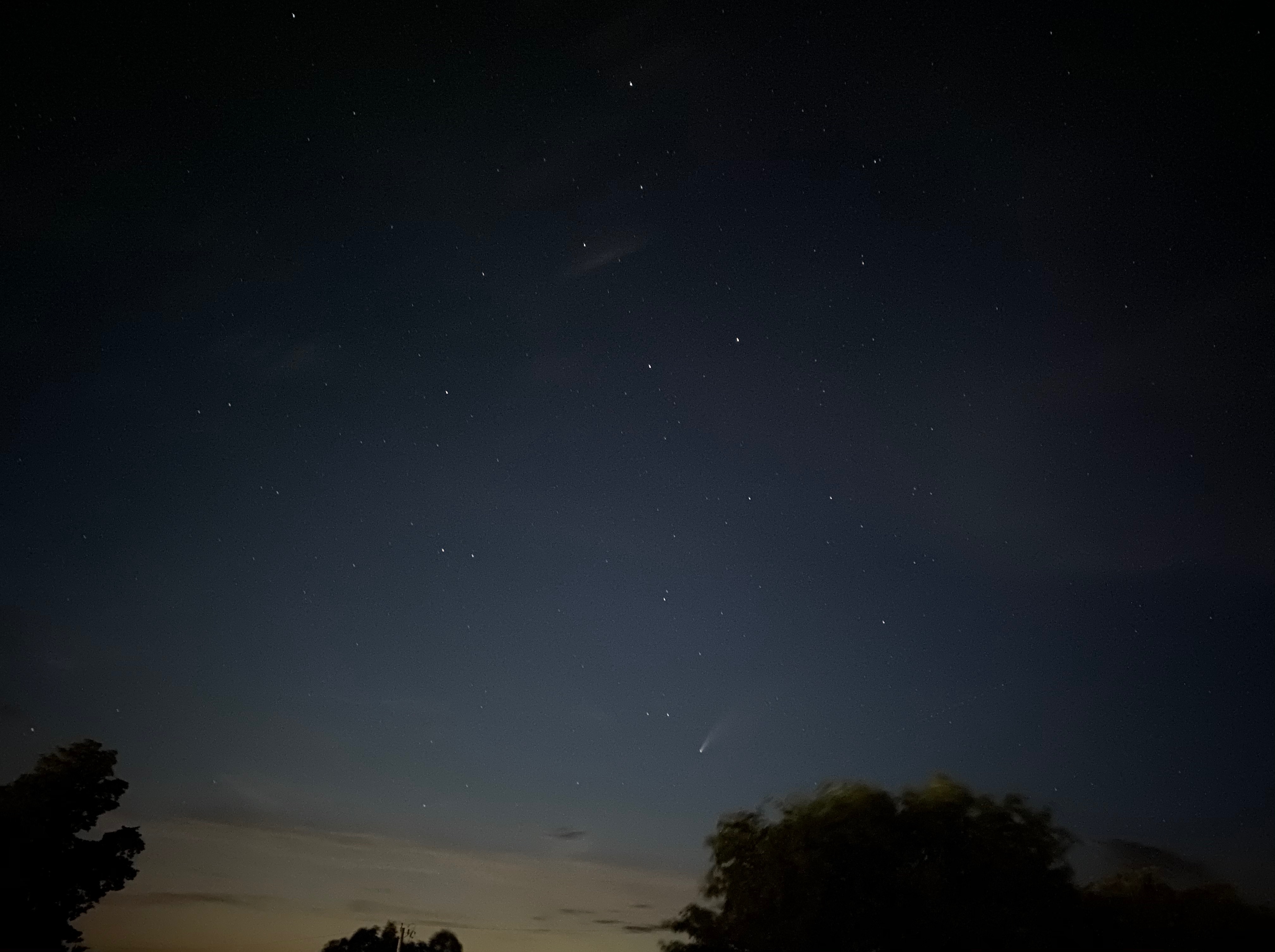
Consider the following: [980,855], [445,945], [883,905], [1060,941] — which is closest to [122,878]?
[883,905]

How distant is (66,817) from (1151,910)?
134ft

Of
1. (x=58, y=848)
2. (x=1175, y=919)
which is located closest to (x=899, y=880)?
(x=1175, y=919)

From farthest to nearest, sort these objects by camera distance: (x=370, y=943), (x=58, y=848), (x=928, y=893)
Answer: (x=370, y=943) < (x=58, y=848) < (x=928, y=893)

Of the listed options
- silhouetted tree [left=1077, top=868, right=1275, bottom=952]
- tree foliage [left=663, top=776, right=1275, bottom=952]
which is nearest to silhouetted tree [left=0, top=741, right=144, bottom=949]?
tree foliage [left=663, top=776, right=1275, bottom=952]

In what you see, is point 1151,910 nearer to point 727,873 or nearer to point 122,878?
point 727,873

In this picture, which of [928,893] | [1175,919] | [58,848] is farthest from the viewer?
[58,848]

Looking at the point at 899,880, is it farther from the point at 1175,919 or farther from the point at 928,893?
the point at 1175,919

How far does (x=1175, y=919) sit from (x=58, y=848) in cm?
4148

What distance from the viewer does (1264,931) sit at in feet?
85.3

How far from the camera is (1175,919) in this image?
26.3 m

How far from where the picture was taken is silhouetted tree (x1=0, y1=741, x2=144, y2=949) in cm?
2861

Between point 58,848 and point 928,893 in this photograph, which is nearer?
point 928,893

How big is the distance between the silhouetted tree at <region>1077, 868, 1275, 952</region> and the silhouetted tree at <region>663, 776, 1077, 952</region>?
2.68 m

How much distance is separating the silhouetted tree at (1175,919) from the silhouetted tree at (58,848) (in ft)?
121
